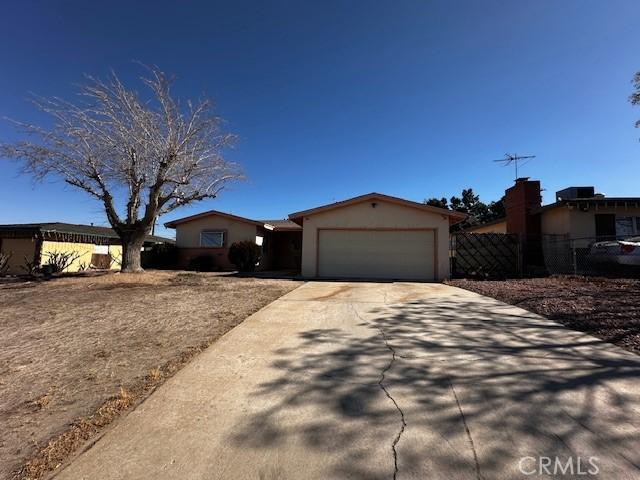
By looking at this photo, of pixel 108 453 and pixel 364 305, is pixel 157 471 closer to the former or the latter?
pixel 108 453

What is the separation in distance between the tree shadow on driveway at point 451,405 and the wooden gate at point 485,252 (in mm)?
11635

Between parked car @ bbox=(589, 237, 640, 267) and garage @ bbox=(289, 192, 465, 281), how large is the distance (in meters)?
4.89

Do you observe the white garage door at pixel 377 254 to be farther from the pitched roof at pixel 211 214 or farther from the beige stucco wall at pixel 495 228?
the beige stucco wall at pixel 495 228

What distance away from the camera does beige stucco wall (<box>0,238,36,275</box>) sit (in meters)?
17.9

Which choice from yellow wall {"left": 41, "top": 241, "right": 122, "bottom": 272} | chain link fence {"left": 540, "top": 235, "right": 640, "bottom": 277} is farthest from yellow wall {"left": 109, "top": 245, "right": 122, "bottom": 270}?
chain link fence {"left": 540, "top": 235, "right": 640, "bottom": 277}

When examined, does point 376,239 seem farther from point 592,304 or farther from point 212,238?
point 212,238

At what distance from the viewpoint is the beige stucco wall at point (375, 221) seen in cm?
1321

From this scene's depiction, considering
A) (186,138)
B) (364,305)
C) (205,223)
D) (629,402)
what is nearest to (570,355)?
(629,402)

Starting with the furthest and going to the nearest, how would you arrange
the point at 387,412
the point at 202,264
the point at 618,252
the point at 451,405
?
the point at 202,264, the point at 618,252, the point at 451,405, the point at 387,412

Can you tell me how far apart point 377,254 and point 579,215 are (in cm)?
920

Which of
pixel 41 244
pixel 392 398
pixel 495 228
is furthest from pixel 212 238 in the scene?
pixel 495 228

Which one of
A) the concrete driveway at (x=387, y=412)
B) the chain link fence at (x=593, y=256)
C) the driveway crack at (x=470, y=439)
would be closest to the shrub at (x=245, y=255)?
the concrete driveway at (x=387, y=412)

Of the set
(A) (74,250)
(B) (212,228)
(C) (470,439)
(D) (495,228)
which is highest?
(D) (495,228)

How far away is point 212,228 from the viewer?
19.7 meters
